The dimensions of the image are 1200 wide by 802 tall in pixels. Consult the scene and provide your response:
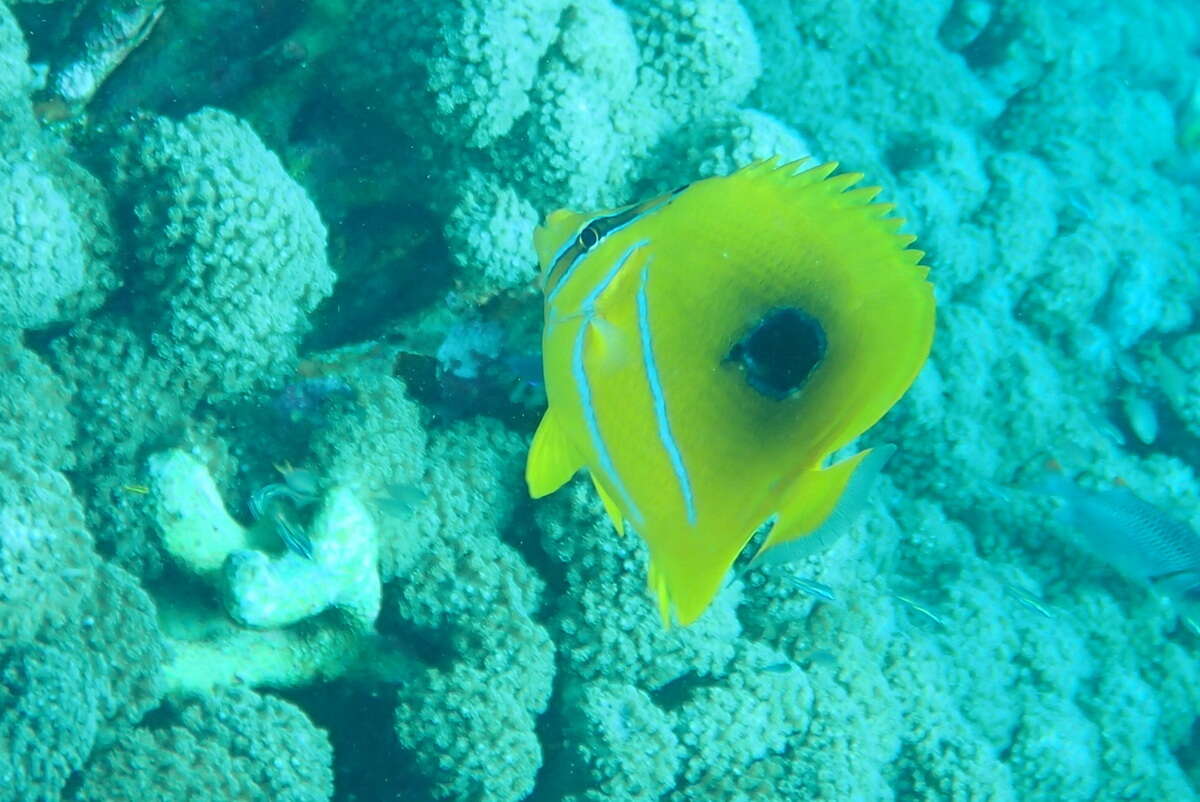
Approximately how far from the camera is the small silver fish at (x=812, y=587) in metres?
3.64

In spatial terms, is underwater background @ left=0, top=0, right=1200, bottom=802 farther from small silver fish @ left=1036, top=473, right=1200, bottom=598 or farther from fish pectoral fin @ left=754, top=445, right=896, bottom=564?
fish pectoral fin @ left=754, top=445, right=896, bottom=564

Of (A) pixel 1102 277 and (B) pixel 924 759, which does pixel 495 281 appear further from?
(A) pixel 1102 277

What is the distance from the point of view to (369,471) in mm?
3203

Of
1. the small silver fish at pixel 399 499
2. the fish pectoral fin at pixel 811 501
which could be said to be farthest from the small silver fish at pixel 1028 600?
the fish pectoral fin at pixel 811 501

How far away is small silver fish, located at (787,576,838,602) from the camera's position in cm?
364

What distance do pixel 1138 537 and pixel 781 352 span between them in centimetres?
560

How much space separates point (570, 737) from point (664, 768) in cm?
43

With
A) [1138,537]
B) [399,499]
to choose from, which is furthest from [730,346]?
[1138,537]

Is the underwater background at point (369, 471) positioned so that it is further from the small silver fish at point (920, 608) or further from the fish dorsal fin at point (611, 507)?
the fish dorsal fin at point (611, 507)

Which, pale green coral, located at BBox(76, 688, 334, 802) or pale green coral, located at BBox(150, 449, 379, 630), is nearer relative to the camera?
pale green coral, located at BBox(76, 688, 334, 802)

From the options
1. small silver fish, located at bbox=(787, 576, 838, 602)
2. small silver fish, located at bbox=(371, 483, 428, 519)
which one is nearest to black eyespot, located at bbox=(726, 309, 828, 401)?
small silver fish, located at bbox=(371, 483, 428, 519)

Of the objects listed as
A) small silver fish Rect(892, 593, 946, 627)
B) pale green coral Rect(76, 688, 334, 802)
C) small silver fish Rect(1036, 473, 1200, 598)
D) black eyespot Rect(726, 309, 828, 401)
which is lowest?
small silver fish Rect(1036, 473, 1200, 598)

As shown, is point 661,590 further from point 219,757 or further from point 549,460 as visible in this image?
point 219,757

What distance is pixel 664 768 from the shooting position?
3.27m
